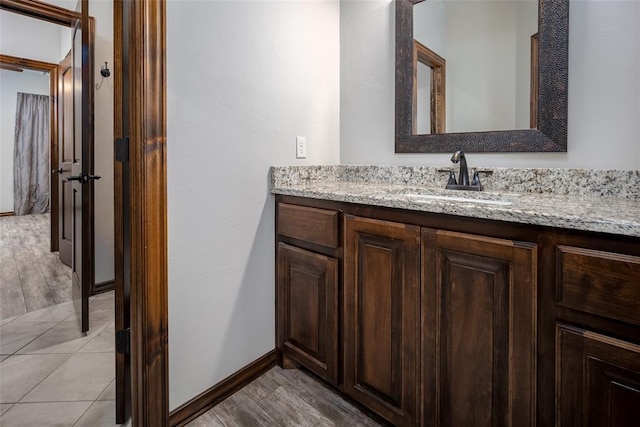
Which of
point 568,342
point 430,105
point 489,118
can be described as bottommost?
point 568,342

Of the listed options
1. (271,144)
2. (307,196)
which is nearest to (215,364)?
(307,196)

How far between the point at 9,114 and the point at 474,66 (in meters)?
7.57

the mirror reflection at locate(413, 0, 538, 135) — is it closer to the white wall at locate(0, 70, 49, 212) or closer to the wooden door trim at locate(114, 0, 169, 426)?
the wooden door trim at locate(114, 0, 169, 426)

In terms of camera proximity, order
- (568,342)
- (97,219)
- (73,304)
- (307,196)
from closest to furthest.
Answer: (568,342)
(307,196)
(73,304)
(97,219)

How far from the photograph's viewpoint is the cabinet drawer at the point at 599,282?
72 centimetres

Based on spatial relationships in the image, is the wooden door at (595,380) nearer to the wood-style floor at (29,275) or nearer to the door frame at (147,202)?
the door frame at (147,202)

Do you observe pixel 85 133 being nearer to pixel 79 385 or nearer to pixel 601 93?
pixel 79 385

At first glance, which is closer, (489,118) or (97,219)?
(489,118)

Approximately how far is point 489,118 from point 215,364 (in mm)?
1594

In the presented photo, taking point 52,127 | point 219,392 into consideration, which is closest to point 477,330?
point 219,392

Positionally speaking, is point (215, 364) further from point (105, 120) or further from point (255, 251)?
point (105, 120)

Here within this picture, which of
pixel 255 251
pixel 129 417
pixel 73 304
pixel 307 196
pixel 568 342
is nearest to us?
pixel 568 342

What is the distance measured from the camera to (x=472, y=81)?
156 centimetres

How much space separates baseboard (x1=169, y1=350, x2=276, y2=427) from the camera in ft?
4.33
